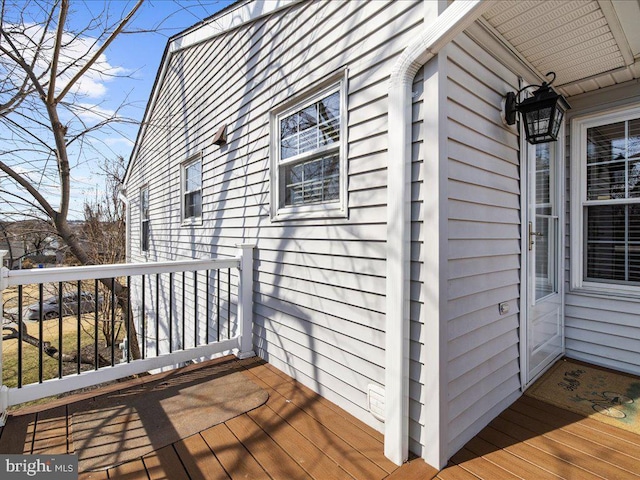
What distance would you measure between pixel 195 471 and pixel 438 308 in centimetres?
157

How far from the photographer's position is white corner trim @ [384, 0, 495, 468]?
5.74ft

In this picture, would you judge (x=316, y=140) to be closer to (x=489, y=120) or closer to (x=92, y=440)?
(x=489, y=120)

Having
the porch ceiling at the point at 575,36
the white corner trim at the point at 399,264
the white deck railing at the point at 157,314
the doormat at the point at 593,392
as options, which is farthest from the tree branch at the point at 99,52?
the doormat at the point at 593,392

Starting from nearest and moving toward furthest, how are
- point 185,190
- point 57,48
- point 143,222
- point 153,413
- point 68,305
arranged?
1. point 153,413
2. point 57,48
3. point 185,190
4. point 143,222
5. point 68,305

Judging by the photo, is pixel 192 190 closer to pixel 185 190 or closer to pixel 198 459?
pixel 185 190

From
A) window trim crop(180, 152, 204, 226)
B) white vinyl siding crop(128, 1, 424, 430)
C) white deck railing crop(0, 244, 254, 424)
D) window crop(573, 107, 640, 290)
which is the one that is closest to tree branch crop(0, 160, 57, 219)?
window trim crop(180, 152, 204, 226)

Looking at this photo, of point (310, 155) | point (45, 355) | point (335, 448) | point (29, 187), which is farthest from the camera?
point (45, 355)

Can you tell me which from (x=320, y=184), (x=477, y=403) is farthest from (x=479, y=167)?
(x=477, y=403)

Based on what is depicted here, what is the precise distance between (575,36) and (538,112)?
504 mm

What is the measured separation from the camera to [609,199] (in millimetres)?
2908

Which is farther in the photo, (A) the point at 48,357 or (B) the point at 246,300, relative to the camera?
(A) the point at 48,357

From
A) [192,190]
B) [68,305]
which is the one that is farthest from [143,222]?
[68,305]

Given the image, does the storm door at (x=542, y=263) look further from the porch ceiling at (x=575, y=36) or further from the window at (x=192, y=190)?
the window at (x=192, y=190)

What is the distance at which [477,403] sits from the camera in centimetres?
202
